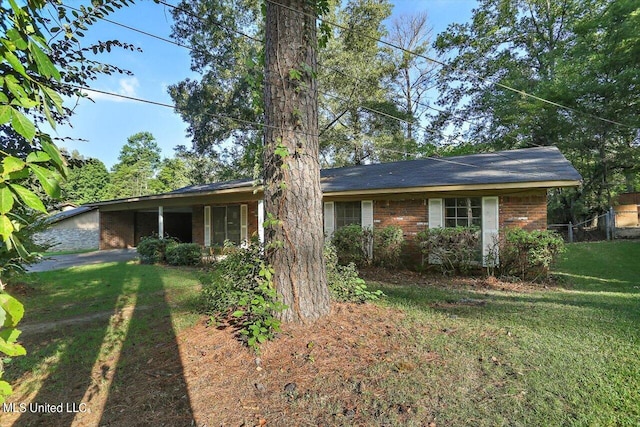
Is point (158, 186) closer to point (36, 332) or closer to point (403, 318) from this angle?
point (36, 332)

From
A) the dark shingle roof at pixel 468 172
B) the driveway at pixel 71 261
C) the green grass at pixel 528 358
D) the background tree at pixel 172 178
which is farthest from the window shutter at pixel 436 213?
the background tree at pixel 172 178

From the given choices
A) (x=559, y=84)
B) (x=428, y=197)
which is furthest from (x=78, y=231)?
(x=559, y=84)

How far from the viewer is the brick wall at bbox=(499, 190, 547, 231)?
7373mm

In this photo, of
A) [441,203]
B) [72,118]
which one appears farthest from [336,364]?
[441,203]

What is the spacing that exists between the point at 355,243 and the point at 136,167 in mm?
42200

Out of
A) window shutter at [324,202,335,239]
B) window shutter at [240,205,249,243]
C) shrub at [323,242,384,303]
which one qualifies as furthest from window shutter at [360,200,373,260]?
window shutter at [240,205,249,243]

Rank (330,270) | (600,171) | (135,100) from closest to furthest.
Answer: (135,100), (330,270), (600,171)

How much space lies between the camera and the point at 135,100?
3199mm

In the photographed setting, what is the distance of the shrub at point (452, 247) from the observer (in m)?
7.35

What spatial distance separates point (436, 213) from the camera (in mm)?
8523

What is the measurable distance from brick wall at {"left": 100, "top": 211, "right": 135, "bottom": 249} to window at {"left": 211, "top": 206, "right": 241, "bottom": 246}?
842 centimetres

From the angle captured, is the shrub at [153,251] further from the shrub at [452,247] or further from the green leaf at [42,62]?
the green leaf at [42,62]

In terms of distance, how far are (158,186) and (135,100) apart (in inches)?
1544

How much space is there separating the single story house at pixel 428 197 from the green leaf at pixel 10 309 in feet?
15.1
